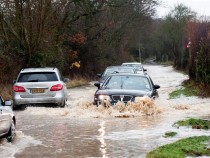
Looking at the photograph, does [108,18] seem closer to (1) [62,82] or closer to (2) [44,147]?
(1) [62,82]

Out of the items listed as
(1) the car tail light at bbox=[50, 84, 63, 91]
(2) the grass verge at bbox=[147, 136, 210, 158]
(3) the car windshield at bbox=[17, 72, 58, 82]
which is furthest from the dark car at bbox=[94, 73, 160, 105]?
(2) the grass verge at bbox=[147, 136, 210, 158]

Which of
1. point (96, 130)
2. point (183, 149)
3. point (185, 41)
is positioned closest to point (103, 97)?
point (96, 130)

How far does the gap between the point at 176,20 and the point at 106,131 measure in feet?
255

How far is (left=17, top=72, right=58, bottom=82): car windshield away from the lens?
18.9m

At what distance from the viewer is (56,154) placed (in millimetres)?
10039

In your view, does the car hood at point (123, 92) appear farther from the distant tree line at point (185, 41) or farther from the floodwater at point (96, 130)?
the distant tree line at point (185, 41)

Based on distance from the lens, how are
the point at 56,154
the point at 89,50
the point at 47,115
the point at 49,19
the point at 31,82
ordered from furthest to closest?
1. the point at 89,50
2. the point at 49,19
3. the point at 31,82
4. the point at 47,115
5. the point at 56,154

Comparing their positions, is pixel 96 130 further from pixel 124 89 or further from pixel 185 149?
pixel 124 89

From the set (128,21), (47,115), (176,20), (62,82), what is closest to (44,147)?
(47,115)

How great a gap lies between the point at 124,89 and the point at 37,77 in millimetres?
3549

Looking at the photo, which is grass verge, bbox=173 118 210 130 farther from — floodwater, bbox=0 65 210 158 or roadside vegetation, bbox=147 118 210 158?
roadside vegetation, bbox=147 118 210 158

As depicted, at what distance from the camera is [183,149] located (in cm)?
996

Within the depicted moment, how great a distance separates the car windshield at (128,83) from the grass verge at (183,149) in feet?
23.1

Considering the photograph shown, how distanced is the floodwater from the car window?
0.99 meters
